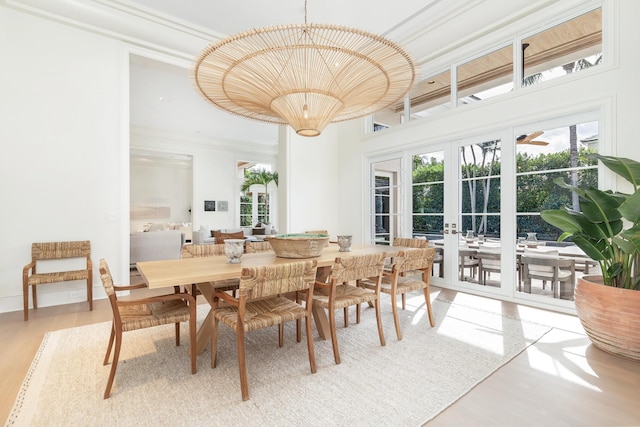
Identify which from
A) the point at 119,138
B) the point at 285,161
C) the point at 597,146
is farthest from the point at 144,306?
the point at 597,146

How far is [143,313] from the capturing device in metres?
2.10

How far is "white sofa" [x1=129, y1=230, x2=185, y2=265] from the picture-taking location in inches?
215

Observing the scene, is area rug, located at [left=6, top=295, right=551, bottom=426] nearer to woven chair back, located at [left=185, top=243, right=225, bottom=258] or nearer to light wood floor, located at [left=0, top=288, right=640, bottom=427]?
light wood floor, located at [left=0, top=288, right=640, bottom=427]

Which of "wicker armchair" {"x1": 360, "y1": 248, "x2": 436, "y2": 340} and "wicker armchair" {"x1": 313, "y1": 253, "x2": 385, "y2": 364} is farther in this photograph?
"wicker armchair" {"x1": 360, "y1": 248, "x2": 436, "y2": 340}

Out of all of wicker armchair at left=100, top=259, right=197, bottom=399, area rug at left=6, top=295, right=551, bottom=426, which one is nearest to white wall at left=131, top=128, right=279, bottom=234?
area rug at left=6, top=295, right=551, bottom=426

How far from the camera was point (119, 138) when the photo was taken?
4082mm

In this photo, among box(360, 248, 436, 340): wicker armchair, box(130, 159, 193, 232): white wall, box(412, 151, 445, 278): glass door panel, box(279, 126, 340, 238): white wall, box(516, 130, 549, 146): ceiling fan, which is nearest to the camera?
box(360, 248, 436, 340): wicker armchair

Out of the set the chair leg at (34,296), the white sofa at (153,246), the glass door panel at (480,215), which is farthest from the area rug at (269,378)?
the white sofa at (153,246)

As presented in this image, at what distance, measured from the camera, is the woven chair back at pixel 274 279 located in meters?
1.78

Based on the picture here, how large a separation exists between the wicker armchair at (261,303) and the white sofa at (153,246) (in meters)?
3.93

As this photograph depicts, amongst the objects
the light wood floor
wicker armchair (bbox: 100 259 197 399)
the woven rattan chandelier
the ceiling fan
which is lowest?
the light wood floor

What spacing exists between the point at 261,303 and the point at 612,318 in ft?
8.62

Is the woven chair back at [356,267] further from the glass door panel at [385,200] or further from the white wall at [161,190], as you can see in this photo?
the white wall at [161,190]

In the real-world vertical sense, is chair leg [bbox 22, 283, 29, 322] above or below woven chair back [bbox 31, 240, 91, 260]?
below
